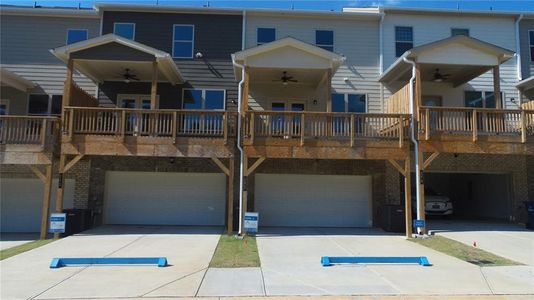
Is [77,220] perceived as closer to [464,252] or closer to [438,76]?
[464,252]

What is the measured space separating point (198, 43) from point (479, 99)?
11.6 meters

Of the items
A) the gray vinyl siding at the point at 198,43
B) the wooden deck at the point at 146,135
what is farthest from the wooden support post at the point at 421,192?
the gray vinyl siding at the point at 198,43

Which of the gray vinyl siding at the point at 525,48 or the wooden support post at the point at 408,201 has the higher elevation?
the gray vinyl siding at the point at 525,48

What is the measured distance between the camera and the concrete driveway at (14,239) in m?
12.8

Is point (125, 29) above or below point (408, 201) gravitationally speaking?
above

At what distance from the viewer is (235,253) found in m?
10.7

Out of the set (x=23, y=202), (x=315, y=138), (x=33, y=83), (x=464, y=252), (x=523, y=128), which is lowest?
(x=464, y=252)

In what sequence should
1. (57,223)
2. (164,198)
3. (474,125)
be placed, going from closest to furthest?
1. (57,223)
2. (474,125)
3. (164,198)

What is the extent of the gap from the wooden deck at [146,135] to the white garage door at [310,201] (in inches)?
131

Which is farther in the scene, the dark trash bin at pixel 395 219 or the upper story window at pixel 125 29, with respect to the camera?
the upper story window at pixel 125 29

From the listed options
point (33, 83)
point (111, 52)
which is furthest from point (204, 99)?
point (33, 83)

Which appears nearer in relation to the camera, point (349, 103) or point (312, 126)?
point (312, 126)

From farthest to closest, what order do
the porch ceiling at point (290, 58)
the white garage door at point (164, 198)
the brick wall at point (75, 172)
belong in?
the white garage door at point (164, 198), the brick wall at point (75, 172), the porch ceiling at point (290, 58)

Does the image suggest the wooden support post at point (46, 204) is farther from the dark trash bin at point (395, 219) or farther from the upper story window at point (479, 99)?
the upper story window at point (479, 99)
